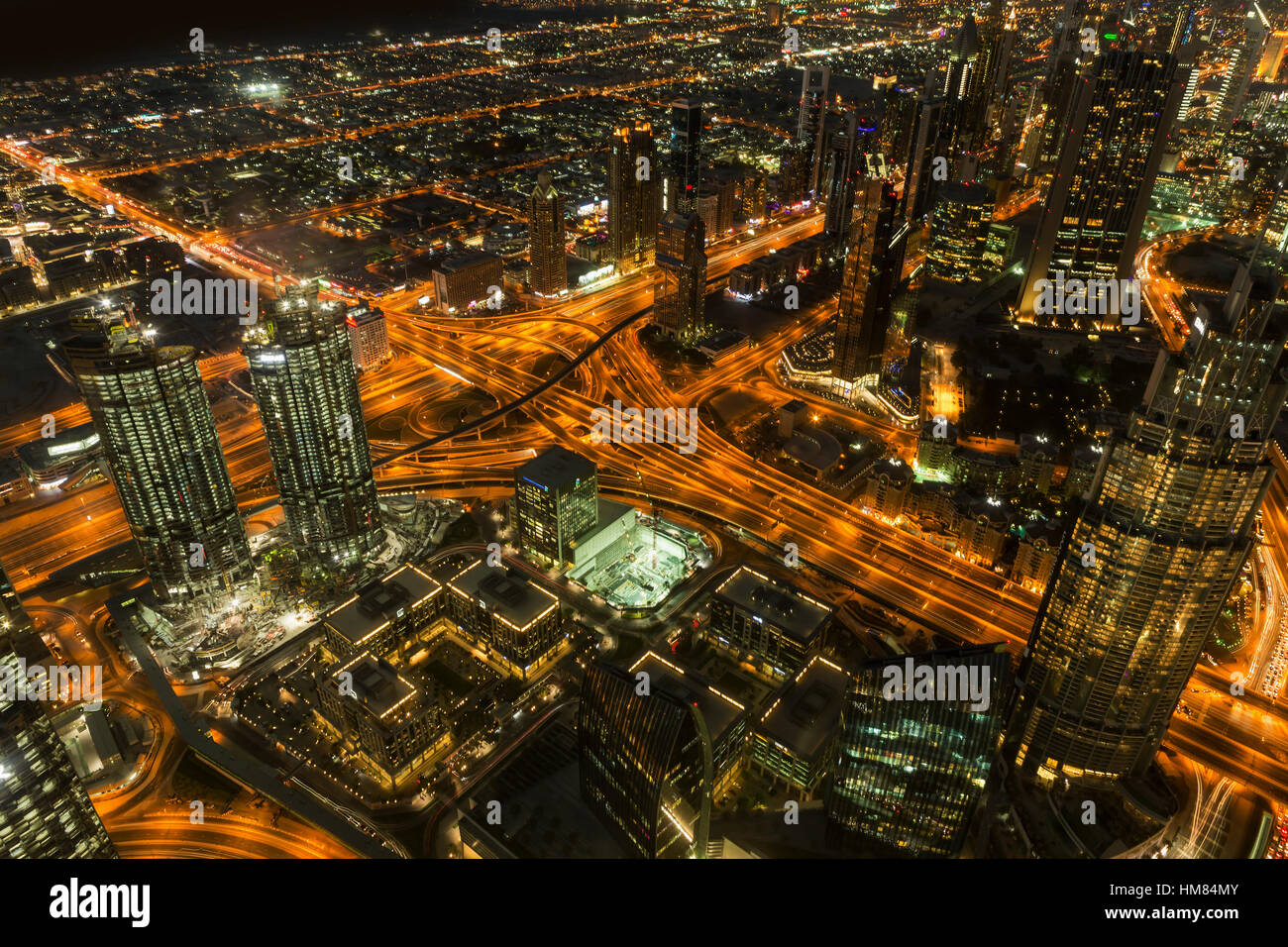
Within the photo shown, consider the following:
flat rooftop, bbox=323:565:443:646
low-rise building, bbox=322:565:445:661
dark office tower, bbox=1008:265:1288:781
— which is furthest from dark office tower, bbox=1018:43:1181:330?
low-rise building, bbox=322:565:445:661

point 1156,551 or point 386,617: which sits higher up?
point 1156,551

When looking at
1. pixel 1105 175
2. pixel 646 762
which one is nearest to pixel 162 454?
pixel 646 762

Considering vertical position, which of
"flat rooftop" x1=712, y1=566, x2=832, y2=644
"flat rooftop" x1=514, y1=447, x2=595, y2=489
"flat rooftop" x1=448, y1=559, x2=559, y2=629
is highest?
"flat rooftop" x1=514, y1=447, x2=595, y2=489

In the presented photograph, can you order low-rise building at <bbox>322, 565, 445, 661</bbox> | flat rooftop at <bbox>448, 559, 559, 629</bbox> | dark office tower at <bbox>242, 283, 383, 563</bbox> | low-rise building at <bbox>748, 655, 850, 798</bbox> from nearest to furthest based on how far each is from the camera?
low-rise building at <bbox>748, 655, 850, 798</bbox>
low-rise building at <bbox>322, 565, 445, 661</bbox>
flat rooftop at <bbox>448, 559, 559, 629</bbox>
dark office tower at <bbox>242, 283, 383, 563</bbox>

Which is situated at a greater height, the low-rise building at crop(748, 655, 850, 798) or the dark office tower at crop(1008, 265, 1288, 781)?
the dark office tower at crop(1008, 265, 1288, 781)

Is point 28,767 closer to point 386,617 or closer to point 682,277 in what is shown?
point 386,617

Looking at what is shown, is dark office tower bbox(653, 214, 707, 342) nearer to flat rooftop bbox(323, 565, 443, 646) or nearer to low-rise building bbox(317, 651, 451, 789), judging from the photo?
flat rooftop bbox(323, 565, 443, 646)

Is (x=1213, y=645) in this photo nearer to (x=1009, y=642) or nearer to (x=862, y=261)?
(x=1009, y=642)
